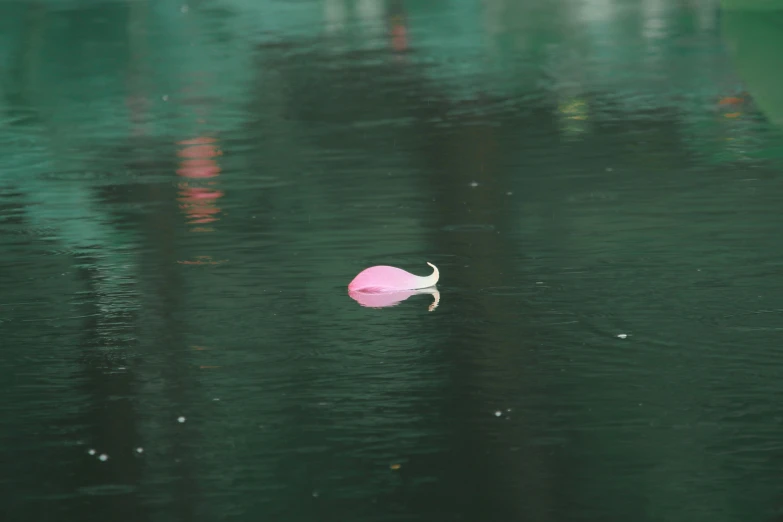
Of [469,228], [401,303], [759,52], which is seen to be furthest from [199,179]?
[759,52]

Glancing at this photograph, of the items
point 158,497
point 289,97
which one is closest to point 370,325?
point 158,497

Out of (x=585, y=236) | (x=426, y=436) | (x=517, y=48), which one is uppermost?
(x=426, y=436)

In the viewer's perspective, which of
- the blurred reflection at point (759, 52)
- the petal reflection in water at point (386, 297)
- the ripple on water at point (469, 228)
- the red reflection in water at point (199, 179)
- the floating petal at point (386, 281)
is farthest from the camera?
the blurred reflection at point (759, 52)

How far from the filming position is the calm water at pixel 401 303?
6699 millimetres

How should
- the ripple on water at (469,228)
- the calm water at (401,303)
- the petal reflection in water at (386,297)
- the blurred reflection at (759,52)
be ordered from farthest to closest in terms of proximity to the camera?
the blurred reflection at (759,52), the ripple on water at (469,228), the petal reflection in water at (386,297), the calm water at (401,303)

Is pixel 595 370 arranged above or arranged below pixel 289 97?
above

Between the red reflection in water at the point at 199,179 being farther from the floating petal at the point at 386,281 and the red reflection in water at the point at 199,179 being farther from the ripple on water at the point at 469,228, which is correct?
the floating petal at the point at 386,281

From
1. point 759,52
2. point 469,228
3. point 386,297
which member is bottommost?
point 759,52

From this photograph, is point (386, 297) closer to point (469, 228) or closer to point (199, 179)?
point (469, 228)

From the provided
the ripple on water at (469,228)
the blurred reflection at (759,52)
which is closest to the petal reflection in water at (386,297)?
the ripple on water at (469,228)

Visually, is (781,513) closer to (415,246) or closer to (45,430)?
(45,430)

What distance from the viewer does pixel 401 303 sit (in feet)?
32.7

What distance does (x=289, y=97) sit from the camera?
65.3 feet

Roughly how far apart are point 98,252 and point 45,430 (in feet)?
14.2
